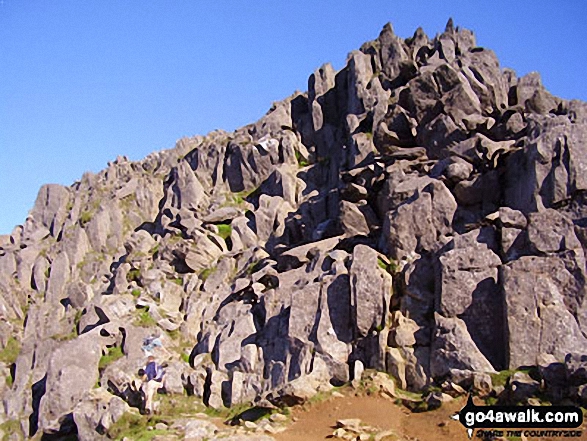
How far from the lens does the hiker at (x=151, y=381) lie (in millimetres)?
34500

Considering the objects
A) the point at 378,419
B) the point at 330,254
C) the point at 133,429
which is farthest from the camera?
the point at 330,254

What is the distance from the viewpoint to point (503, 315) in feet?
95.7

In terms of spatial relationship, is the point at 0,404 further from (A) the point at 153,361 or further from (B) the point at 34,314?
(A) the point at 153,361

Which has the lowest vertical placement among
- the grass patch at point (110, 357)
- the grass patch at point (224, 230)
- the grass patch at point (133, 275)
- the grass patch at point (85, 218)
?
the grass patch at point (110, 357)

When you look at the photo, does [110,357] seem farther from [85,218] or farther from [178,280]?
[85,218]

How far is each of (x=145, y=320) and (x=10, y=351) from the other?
22016 millimetres

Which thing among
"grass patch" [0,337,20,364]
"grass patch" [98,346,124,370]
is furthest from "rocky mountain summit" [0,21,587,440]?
"grass patch" [0,337,20,364]

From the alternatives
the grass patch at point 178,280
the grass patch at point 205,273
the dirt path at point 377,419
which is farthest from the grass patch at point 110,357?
the dirt path at point 377,419

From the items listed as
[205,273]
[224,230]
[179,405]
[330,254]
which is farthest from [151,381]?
[224,230]

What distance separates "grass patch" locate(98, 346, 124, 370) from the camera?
42562 millimetres

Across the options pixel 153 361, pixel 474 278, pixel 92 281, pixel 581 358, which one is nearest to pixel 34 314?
pixel 92 281

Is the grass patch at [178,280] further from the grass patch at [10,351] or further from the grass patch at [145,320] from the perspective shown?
the grass patch at [10,351]

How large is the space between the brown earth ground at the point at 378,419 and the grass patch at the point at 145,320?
21.5 meters

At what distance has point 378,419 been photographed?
→ 84.5ft
